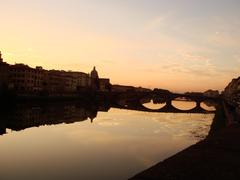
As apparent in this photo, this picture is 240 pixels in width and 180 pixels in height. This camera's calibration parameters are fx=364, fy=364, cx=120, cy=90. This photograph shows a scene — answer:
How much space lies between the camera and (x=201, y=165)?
1176 centimetres

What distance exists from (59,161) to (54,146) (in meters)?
6.23

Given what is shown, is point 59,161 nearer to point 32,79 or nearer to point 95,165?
→ point 95,165

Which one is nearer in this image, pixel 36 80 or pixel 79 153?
pixel 79 153

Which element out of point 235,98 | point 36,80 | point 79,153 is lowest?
point 79,153

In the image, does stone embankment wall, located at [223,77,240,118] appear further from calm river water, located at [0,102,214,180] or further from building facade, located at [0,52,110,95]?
building facade, located at [0,52,110,95]

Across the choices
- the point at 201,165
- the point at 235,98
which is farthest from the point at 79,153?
the point at 235,98

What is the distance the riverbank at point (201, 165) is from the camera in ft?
33.3

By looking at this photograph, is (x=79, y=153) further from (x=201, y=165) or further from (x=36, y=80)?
(x=36, y=80)

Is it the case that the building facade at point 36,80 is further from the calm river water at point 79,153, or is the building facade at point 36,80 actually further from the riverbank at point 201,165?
the riverbank at point 201,165

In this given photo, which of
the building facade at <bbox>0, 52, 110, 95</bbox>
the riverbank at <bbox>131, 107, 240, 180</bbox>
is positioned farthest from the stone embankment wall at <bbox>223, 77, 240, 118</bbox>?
the building facade at <bbox>0, 52, 110, 95</bbox>

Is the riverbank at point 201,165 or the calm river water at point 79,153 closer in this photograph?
the riverbank at point 201,165

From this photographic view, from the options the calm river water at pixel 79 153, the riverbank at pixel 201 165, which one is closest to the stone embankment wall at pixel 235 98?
the calm river water at pixel 79 153

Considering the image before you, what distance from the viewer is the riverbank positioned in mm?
10152

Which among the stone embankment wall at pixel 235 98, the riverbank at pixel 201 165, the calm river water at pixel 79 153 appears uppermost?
the stone embankment wall at pixel 235 98
